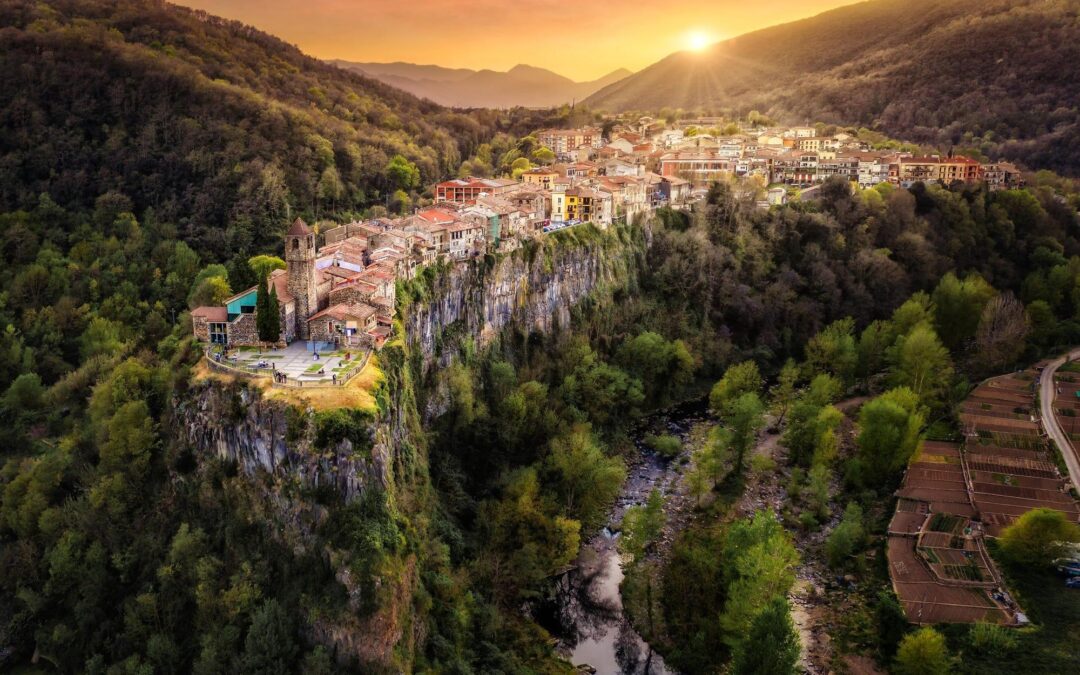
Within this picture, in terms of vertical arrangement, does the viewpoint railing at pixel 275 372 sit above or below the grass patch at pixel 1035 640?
above

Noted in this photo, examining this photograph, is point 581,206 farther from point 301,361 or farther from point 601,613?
point 601,613

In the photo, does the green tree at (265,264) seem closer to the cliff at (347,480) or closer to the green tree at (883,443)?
the cliff at (347,480)

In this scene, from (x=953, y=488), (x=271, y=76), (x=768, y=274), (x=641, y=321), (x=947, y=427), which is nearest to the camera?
(x=953, y=488)

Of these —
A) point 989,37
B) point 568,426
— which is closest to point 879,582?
point 568,426

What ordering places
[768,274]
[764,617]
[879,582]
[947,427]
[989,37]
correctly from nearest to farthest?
[764,617] → [879,582] → [947,427] → [768,274] → [989,37]

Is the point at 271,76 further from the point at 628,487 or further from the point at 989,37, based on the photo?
the point at 989,37

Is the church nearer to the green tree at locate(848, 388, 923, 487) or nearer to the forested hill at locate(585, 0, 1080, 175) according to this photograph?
the green tree at locate(848, 388, 923, 487)

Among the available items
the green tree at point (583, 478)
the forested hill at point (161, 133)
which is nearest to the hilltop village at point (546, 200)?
the green tree at point (583, 478)
